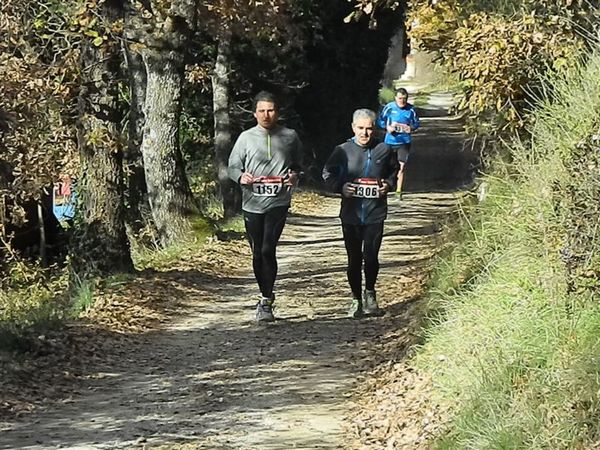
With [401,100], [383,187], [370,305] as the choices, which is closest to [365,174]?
[383,187]

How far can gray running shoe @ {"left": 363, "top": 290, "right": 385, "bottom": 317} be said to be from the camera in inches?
466

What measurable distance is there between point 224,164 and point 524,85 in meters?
11.4

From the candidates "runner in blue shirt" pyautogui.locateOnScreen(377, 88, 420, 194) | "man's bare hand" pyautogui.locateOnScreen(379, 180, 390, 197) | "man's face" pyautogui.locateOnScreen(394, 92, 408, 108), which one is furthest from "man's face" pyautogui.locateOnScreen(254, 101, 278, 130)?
"man's face" pyautogui.locateOnScreen(394, 92, 408, 108)

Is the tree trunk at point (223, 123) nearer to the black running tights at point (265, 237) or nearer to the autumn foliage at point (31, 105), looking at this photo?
the autumn foliage at point (31, 105)

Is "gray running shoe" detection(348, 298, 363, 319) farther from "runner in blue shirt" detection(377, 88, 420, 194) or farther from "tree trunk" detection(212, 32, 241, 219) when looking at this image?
"tree trunk" detection(212, 32, 241, 219)

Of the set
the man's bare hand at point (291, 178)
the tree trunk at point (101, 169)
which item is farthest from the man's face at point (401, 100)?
the man's bare hand at point (291, 178)

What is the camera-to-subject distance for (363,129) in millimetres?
11227

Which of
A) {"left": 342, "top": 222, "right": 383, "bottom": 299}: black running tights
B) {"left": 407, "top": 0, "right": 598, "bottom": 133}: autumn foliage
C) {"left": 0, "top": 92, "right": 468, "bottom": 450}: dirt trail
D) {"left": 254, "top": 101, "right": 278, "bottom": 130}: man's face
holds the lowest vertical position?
{"left": 0, "top": 92, "right": 468, "bottom": 450}: dirt trail

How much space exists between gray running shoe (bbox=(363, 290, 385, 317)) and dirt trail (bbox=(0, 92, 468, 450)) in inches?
5.6

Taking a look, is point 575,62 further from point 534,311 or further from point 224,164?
point 224,164

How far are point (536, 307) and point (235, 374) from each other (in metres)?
2.94

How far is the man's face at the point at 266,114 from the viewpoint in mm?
11227

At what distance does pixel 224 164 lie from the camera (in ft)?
71.6

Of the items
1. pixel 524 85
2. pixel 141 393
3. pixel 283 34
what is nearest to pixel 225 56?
pixel 283 34
